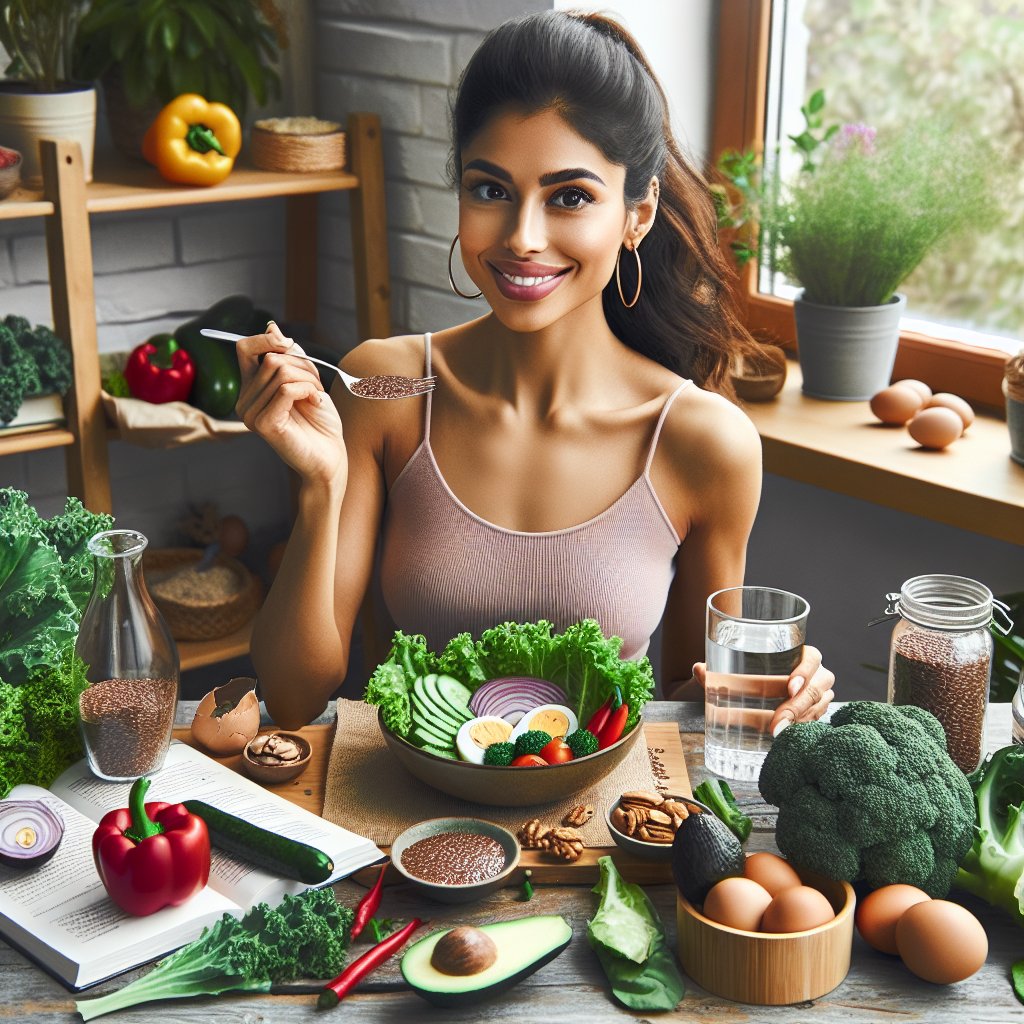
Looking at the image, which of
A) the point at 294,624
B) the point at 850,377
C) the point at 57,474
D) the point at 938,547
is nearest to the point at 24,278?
the point at 57,474

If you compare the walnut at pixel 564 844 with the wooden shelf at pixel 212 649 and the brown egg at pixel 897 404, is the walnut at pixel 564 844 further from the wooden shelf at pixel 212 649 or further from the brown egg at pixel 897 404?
the wooden shelf at pixel 212 649

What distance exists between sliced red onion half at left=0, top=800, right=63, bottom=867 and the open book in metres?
0.02

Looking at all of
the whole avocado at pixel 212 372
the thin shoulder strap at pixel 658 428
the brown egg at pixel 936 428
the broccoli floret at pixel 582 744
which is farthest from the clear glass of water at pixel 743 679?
the whole avocado at pixel 212 372

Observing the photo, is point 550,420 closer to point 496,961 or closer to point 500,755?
point 500,755

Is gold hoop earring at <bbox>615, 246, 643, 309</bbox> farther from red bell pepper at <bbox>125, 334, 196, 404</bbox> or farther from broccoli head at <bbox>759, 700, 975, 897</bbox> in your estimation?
red bell pepper at <bbox>125, 334, 196, 404</bbox>

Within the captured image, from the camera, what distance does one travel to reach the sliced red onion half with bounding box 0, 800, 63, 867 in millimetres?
1157

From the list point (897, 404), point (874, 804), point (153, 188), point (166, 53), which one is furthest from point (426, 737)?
point (166, 53)

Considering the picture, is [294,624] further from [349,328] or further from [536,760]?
[349,328]

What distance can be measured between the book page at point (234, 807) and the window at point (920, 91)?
1675 mm

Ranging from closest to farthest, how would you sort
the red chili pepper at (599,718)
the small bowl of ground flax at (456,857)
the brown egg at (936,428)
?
the small bowl of ground flax at (456,857) < the red chili pepper at (599,718) < the brown egg at (936,428)

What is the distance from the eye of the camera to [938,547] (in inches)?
91.6

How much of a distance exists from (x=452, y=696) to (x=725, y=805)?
1.03ft

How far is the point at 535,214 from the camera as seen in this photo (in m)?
1.53

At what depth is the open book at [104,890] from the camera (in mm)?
1065
